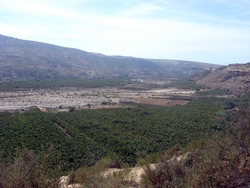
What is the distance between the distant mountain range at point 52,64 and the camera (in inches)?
5032

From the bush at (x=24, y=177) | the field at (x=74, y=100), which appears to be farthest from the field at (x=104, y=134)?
the field at (x=74, y=100)

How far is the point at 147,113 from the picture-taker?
4366 centimetres

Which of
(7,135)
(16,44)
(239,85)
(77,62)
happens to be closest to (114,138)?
(7,135)

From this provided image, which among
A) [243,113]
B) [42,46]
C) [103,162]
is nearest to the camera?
[243,113]

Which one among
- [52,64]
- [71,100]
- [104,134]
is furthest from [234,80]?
[52,64]

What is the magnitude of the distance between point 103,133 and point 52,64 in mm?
131821

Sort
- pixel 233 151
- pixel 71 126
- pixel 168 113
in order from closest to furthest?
pixel 233 151 → pixel 71 126 → pixel 168 113

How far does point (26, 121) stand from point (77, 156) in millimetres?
16732

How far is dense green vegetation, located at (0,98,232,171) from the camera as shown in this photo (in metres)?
21.5

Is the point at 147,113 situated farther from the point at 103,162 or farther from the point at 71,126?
the point at 103,162

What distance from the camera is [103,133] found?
2894 cm

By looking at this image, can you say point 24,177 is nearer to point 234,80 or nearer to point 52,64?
point 234,80

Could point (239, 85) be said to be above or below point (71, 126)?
above

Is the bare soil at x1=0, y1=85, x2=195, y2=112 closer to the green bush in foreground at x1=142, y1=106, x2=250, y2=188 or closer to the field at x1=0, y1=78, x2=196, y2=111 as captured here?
the field at x1=0, y1=78, x2=196, y2=111
